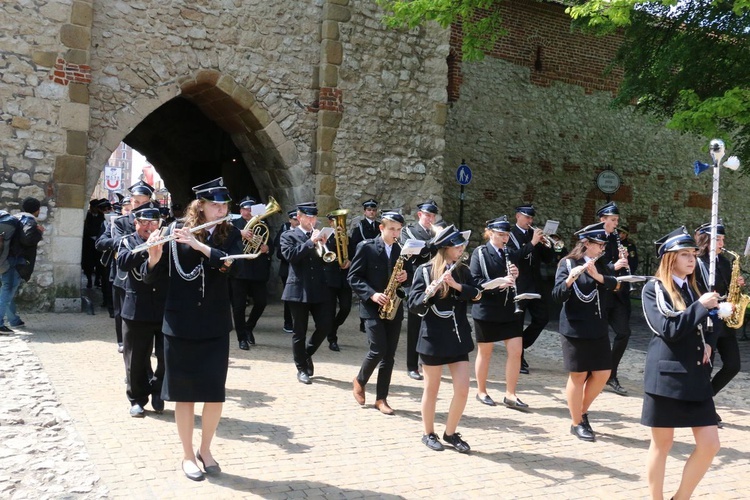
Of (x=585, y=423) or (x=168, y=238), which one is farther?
(x=585, y=423)

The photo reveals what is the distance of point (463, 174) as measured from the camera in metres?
17.9

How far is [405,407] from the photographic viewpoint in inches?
269

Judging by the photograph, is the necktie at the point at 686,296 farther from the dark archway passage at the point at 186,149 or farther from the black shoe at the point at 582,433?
the dark archway passage at the point at 186,149

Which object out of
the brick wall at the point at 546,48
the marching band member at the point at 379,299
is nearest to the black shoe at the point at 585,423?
the marching band member at the point at 379,299

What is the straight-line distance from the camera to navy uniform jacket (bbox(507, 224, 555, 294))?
27.5 feet

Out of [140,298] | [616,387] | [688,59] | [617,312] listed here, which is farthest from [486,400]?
[688,59]

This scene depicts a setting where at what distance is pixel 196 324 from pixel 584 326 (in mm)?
3155

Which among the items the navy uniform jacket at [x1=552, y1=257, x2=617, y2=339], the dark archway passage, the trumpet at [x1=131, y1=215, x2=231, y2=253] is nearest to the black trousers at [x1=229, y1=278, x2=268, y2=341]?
the navy uniform jacket at [x1=552, y1=257, x2=617, y2=339]

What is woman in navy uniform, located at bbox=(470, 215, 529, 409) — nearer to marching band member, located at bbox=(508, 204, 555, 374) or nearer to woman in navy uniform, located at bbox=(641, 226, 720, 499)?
marching band member, located at bbox=(508, 204, 555, 374)

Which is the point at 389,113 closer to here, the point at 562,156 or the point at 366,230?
the point at 366,230

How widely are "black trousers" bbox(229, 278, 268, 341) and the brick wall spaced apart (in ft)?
34.4

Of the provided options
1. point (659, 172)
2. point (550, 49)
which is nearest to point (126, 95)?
point (550, 49)

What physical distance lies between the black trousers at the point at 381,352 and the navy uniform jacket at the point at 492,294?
2.92ft

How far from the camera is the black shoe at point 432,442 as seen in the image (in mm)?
5547
